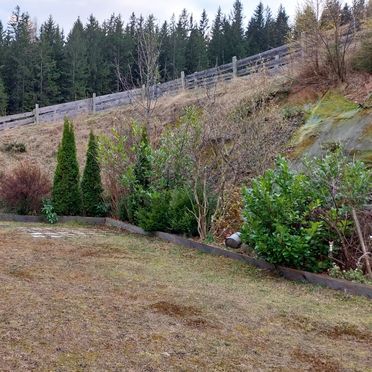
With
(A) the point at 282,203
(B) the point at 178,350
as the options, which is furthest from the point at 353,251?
(B) the point at 178,350

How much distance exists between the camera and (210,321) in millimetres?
3244

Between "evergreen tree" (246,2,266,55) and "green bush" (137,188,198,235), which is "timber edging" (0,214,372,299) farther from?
"evergreen tree" (246,2,266,55)

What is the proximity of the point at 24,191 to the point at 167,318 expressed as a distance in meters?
7.18

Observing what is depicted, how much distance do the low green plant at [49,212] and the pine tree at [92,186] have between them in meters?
0.69

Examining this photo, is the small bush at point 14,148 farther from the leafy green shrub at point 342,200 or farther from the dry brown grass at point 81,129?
the leafy green shrub at point 342,200

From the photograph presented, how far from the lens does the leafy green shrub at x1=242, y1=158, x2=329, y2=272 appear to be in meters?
4.69

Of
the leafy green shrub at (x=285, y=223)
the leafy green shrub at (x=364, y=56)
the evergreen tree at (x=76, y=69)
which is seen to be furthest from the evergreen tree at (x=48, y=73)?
the leafy green shrub at (x=285, y=223)

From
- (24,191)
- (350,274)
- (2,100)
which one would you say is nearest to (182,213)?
(350,274)

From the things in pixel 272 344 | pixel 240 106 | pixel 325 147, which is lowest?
pixel 272 344

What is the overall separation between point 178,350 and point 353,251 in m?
2.95

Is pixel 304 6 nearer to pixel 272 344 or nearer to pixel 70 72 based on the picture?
pixel 272 344

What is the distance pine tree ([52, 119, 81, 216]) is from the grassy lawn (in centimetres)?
418

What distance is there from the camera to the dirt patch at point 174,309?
11.0ft

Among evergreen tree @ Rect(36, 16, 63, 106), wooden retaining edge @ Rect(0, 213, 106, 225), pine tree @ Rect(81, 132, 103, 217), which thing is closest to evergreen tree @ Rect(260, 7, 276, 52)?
evergreen tree @ Rect(36, 16, 63, 106)
